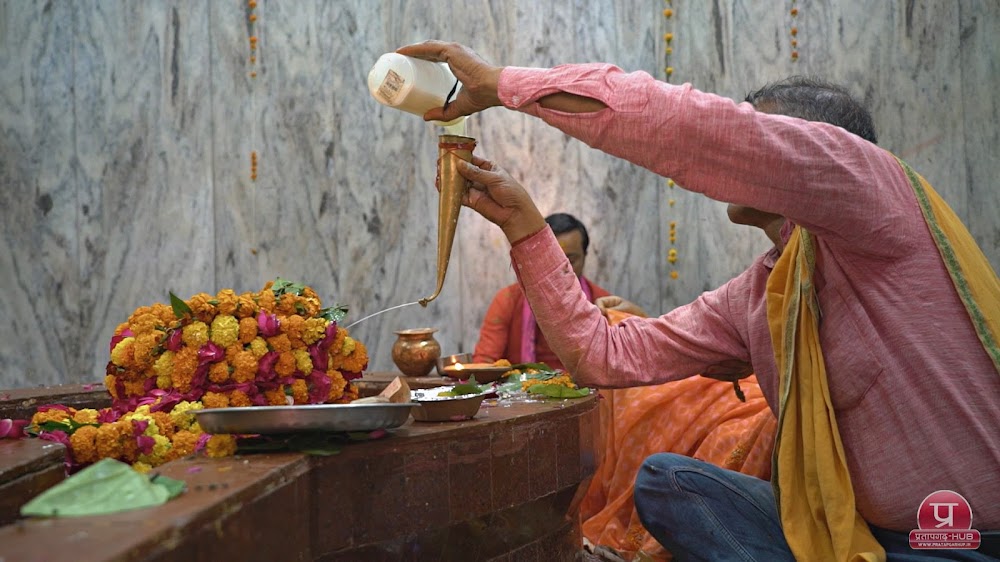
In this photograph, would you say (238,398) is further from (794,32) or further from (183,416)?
(794,32)

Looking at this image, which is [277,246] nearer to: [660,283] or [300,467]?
[660,283]

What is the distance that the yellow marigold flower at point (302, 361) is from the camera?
8.55 ft

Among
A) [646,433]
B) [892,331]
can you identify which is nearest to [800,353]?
[892,331]

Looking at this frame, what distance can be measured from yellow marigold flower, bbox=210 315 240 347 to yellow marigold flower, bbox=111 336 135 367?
0.30 m

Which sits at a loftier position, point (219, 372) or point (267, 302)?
point (267, 302)

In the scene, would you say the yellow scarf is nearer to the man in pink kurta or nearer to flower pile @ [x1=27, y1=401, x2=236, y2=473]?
the man in pink kurta

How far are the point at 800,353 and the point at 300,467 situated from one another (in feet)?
4.44

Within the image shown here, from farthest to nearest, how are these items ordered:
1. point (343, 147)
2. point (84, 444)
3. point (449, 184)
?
point (343, 147)
point (449, 184)
point (84, 444)

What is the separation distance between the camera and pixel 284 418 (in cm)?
180

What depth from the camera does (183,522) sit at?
130 centimetres

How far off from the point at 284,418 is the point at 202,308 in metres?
0.89

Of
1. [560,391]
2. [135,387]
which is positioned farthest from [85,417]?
[560,391]

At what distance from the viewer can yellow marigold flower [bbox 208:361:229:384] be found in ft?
8.28
